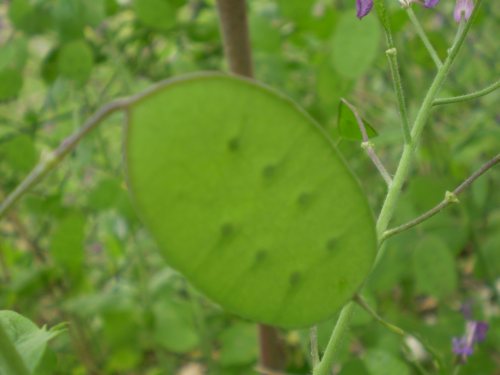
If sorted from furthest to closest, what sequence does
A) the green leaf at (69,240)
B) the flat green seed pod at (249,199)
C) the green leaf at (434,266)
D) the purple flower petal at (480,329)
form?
1. the green leaf at (69,240)
2. the green leaf at (434,266)
3. the purple flower petal at (480,329)
4. the flat green seed pod at (249,199)

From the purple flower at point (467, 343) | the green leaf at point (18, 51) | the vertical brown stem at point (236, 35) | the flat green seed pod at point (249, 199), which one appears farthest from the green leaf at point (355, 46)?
the flat green seed pod at point (249, 199)

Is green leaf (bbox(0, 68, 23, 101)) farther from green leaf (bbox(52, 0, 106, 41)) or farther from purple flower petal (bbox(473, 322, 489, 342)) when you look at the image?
purple flower petal (bbox(473, 322, 489, 342))

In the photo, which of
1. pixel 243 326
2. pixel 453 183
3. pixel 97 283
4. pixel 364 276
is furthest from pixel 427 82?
pixel 364 276

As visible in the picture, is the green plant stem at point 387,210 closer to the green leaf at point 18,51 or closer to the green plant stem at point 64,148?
the green plant stem at point 64,148

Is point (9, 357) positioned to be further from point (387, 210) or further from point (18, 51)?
point (18, 51)

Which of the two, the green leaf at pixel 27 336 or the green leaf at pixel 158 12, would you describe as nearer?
the green leaf at pixel 27 336

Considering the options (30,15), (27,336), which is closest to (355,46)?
(30,15)

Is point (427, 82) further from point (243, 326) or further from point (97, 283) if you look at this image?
point (97, 283)
